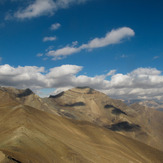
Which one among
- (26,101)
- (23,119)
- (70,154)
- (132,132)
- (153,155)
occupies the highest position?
(26,101)

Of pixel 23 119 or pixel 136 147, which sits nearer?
pixel 23 119

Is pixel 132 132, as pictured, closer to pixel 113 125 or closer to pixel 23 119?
pixel 113 125

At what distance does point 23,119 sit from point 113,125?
6770 inches

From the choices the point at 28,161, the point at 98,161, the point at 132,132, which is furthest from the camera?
the point at 132,132

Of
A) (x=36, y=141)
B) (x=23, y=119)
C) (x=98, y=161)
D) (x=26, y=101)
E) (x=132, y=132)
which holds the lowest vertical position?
(x=132, y=132)

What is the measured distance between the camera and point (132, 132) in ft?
586

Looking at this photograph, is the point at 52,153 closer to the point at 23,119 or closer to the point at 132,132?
the point at 23,119

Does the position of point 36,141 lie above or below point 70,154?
above

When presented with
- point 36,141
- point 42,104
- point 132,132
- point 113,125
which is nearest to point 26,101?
point 42,104

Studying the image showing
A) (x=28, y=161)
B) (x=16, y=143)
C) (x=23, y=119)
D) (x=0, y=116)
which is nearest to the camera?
(x=28, y=161)

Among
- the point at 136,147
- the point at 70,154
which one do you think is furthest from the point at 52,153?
the point at 136,147

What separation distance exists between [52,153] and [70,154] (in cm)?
287

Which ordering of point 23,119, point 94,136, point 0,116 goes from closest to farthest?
point 23,119 < point 0,116 < point 94,136

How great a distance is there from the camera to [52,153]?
2222 centimetres
